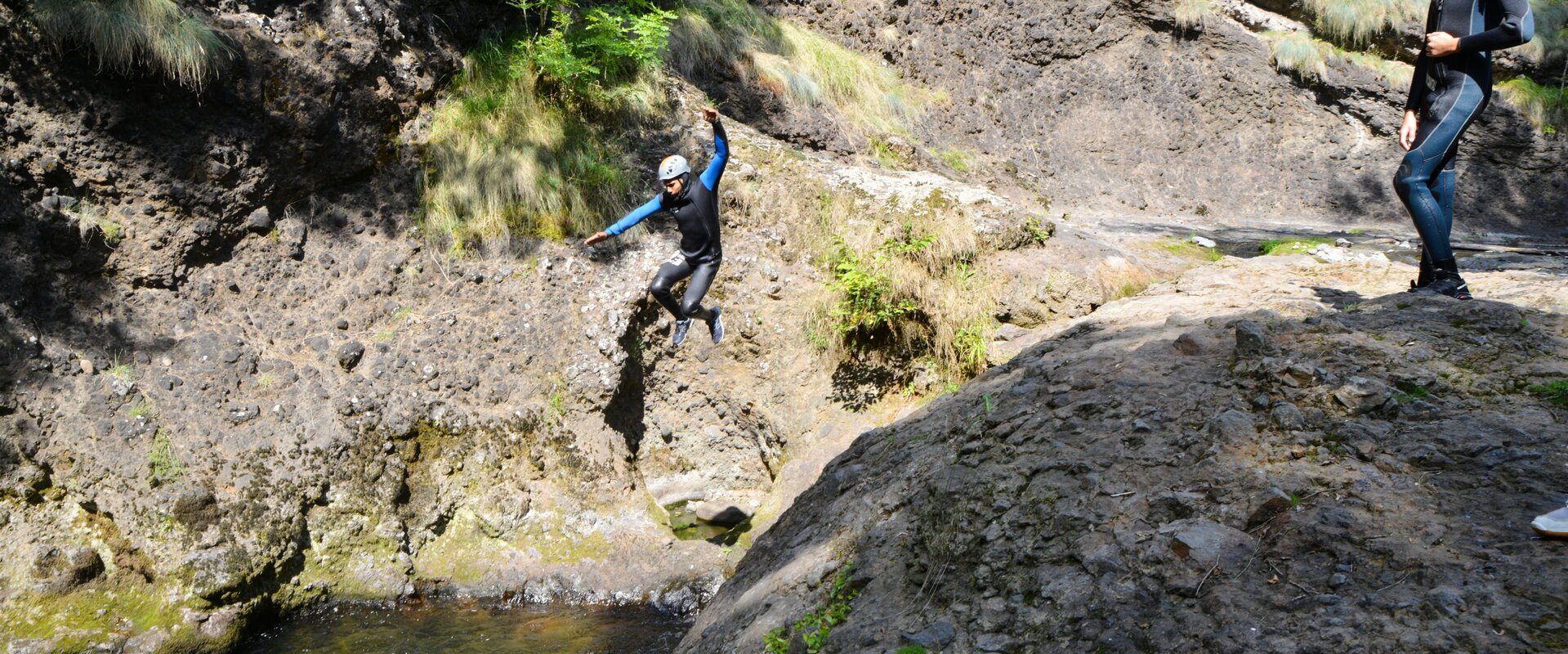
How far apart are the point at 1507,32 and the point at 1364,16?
8.08 m

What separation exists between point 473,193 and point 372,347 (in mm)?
1577

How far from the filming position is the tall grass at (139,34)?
6.06 metres

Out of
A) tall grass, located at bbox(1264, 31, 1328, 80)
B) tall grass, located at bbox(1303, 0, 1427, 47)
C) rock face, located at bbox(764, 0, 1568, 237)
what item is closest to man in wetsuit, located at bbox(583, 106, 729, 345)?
rock face, located at bbox(764, 0, 1568, 237)

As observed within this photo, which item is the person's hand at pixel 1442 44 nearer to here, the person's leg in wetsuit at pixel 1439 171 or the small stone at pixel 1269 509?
the person's leg in wetsuit at pixel 1439 171

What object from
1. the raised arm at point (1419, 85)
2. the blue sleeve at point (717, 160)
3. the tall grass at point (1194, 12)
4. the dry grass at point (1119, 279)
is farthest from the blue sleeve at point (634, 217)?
the tall grass at point (1194, 12)

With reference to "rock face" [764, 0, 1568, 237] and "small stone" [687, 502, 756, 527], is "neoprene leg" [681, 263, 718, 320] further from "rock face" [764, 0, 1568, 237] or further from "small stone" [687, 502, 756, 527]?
"rock face" [764, 0, 1568, 237]

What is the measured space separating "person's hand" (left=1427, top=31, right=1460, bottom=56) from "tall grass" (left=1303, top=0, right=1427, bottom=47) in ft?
26.1

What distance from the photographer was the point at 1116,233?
844cm

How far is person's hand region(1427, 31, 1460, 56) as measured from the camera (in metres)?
4.21

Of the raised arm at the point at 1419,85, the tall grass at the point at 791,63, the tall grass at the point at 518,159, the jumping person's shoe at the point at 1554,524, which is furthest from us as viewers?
the tall grass at the point at 791,63

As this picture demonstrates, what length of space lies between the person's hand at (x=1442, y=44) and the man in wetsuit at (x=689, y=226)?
3.93m

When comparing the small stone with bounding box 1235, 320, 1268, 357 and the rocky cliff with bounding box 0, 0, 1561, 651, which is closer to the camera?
the small stone with bounding box 1235, 320, 1268, 357

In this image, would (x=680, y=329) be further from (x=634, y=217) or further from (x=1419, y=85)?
(x=1419, y=85)

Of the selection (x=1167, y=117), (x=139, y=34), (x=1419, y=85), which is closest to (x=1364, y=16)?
(x=1167, y=117)
